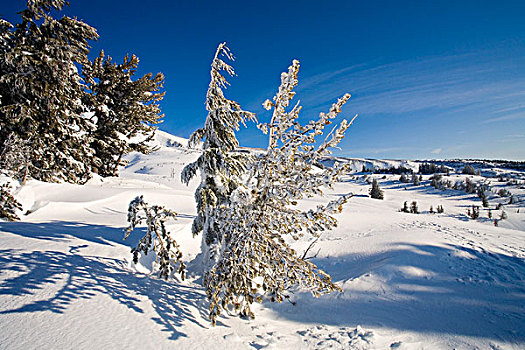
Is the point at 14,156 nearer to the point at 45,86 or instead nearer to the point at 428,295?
the point at 45,86

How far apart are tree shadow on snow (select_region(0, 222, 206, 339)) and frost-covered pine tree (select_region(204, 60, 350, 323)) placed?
729 mm

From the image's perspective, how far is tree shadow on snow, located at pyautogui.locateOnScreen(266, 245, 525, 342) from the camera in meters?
4.07

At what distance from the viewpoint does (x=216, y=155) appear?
5.77 meters

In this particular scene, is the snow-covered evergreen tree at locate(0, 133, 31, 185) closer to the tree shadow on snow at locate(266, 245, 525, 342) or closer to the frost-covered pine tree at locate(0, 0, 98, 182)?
the frost-covered pine tree at locate(0, 0, 98, 182)

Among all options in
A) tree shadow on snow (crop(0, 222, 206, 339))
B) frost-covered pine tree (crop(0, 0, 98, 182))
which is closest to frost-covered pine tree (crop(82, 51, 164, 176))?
frost-covered pine tree (crop(0, 0, 98, 182))

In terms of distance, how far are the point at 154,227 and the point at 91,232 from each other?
10.8ft

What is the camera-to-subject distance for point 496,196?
50844 millimetres

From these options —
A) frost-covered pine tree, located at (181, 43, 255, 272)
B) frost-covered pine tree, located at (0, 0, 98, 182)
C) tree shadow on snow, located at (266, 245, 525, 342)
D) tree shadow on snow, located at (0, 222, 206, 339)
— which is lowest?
tree shadow on snow, located at (266, 245, 525, 342)

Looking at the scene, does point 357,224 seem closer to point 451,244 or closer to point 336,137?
point 451,244

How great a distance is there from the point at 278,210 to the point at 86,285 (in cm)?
321

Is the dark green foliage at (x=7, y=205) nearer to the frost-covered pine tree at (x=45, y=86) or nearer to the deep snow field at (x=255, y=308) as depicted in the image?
the deep snow field at (x=255, y=308)

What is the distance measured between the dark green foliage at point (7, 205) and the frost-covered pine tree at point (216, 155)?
549 centimetres

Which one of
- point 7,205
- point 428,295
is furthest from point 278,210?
point 7,205

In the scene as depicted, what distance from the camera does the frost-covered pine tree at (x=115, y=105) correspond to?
40.9 ft
